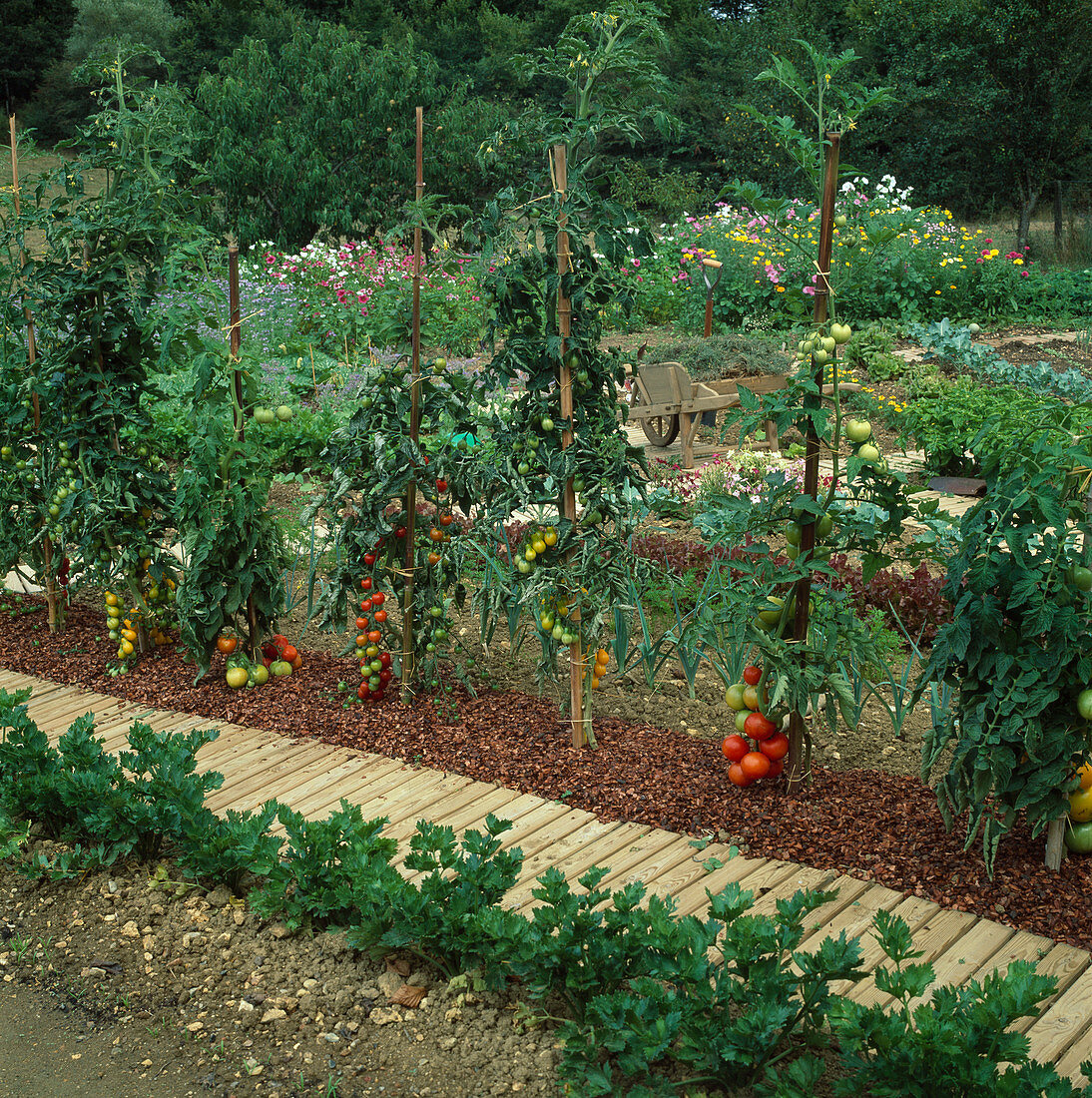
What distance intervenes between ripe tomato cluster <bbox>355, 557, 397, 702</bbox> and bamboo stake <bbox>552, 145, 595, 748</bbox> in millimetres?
719

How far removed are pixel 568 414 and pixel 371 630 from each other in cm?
109

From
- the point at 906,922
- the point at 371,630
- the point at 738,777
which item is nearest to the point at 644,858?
the point at 738,777

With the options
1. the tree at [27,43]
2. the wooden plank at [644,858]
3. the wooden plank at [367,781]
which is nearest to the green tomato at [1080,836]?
the wooden plank at [644,858]

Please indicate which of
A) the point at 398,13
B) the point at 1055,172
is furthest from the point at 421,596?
the point at 398,13

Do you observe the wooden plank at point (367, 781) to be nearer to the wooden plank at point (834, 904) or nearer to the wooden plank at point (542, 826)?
the wooden plank at point (542, 826)

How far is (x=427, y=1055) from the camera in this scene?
2201mm

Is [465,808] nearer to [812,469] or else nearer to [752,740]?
[752,740]

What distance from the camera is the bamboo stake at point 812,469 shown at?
102 inches

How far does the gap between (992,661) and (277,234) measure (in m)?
14.9

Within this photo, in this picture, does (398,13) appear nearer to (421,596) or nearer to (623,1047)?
(421,596)

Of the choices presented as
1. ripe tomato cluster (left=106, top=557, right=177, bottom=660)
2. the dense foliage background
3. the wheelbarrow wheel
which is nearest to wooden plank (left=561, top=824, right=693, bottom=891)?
ripe tomato cluster (left=106, top=557, right=177, bottom=660)

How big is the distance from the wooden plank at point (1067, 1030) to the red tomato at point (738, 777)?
1.00 metres

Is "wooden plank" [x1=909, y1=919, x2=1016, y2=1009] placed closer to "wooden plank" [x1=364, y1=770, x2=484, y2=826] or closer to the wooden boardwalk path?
the wooden boardwalk path

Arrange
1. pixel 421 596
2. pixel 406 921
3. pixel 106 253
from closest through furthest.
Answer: pixel 406 921 → pixel 421 596 → pixel 106 253
